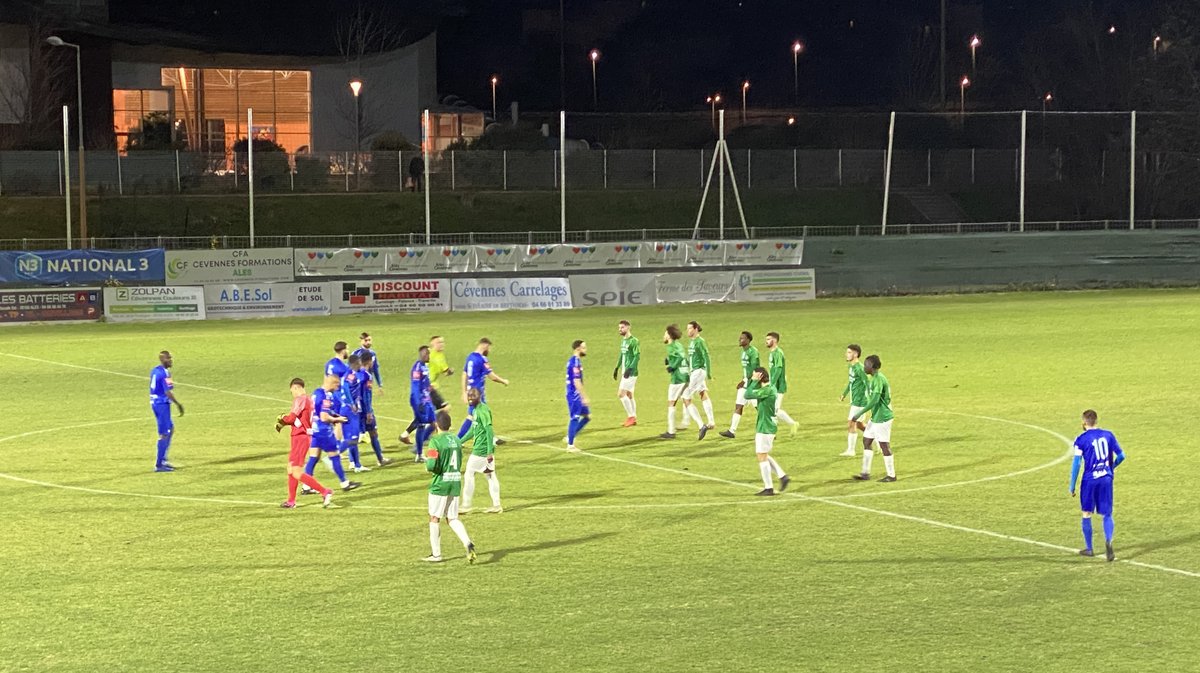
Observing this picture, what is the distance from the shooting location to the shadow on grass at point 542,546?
17.0 metres

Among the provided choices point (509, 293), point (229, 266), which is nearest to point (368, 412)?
point (229, 266)

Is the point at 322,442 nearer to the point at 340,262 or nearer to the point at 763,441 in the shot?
the point at 763,441

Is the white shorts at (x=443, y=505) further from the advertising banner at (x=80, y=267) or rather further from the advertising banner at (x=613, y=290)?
the advertising banner at (x=613, y=290)

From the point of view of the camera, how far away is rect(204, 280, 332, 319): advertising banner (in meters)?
48.8

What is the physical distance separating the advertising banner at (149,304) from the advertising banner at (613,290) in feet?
45.0

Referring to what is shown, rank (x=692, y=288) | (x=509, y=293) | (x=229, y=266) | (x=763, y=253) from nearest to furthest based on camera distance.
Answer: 1. (x=229, y=266)
2. (x=509, y=293)
3. (x=692, y=288)
4. (x=763, y=253)

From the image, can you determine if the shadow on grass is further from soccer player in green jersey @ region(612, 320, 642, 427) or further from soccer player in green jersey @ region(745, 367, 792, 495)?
soccer player in green jersey @ region(612, 320, 642, 427)

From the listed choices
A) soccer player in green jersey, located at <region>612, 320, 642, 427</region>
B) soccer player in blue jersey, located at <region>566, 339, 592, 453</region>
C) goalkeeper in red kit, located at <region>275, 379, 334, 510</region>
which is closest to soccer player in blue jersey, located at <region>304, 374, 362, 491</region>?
goalkeeper in red kit, located at <region>275, 379, 334, 510</region>

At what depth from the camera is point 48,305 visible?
46.9 meters

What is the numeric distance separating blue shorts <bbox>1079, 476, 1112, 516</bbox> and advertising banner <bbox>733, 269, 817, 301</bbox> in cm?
3754

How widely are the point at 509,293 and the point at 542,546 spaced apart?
1352 inches

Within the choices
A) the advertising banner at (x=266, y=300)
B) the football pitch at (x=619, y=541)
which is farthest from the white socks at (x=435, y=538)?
the advertising banner at (x=266, y=300)

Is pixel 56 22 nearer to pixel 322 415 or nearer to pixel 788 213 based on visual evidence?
pixel 788 213

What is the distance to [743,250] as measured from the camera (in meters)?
53.7
